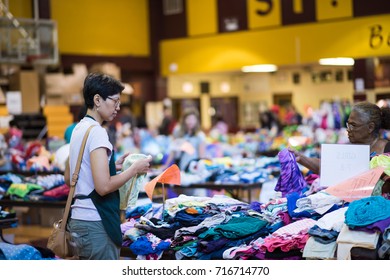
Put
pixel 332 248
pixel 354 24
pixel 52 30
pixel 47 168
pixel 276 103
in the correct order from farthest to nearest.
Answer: pixel 276 103 < pixel 52 30 < pixel 354 24 < pixel 47 168 < pixel 332 248

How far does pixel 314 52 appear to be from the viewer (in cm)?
1650

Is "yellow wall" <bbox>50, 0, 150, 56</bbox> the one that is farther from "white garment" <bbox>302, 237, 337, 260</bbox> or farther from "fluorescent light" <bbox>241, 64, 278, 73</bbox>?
"white garment" <bbox>302, 237, 337, 260</bbox>

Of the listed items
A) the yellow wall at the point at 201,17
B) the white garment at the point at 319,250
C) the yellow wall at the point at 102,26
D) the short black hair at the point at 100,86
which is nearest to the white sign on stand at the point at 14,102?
the yellow wall at the point at 102,26

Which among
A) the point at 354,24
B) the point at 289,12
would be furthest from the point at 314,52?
the point at 354,24

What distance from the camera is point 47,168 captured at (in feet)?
33.0

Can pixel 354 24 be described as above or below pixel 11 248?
above

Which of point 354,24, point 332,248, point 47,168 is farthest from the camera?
point 354,24

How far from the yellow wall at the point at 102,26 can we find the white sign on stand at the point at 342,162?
13940 millimetres

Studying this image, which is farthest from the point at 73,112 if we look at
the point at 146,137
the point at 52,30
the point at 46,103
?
the point at 146,137

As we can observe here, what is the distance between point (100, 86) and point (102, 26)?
15496 millimetres

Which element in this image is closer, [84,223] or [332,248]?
[84,223]

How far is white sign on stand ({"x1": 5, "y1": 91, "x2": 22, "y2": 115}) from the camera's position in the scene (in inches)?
598

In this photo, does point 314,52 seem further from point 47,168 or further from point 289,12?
point 47,168
